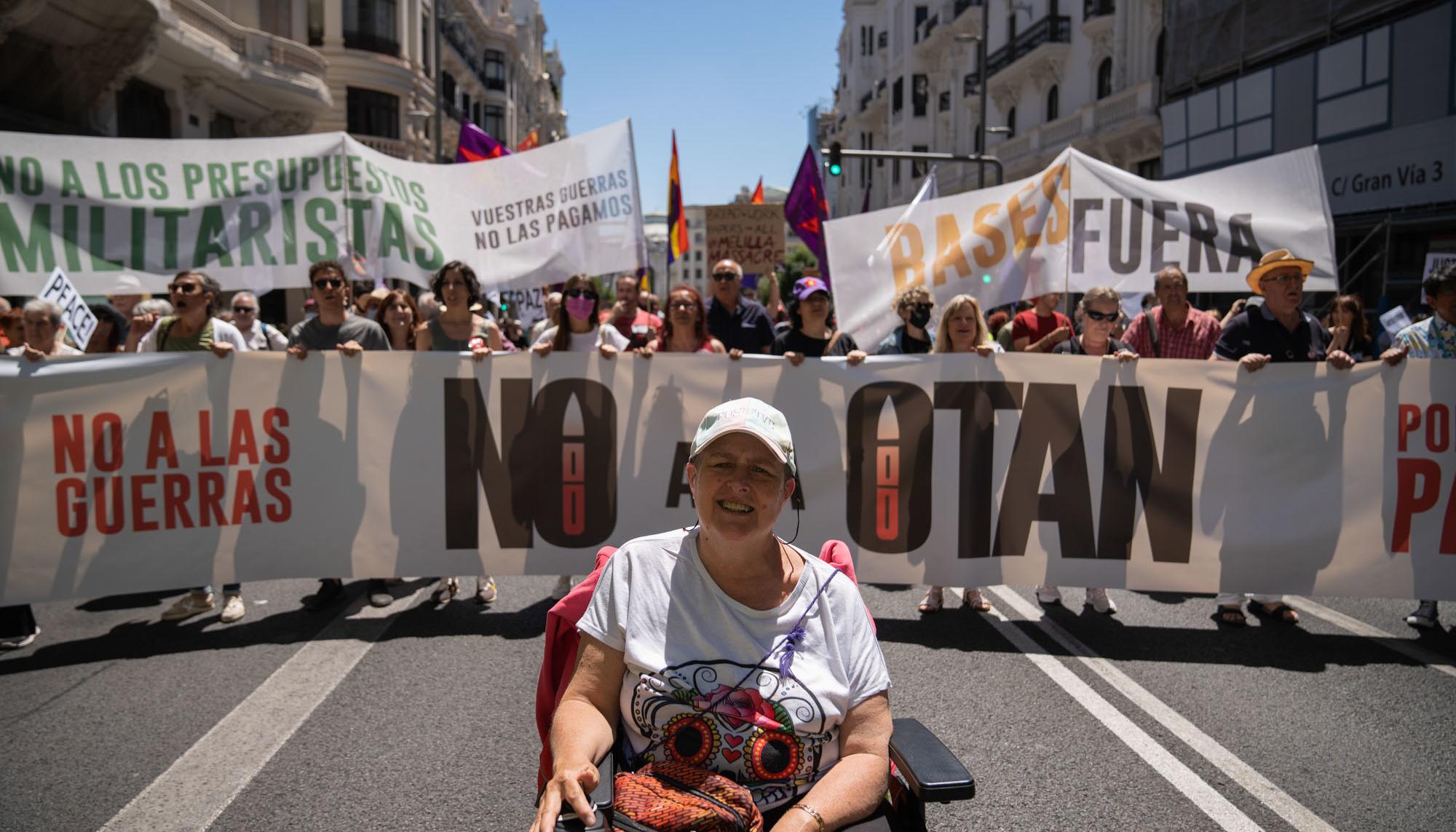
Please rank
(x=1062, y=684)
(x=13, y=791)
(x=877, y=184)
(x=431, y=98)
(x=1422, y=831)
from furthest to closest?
(x=877, y=184) < (x=431, y=98) < (x=1062, y=684) < (x=13, y=791) < (x=1422, y=831)

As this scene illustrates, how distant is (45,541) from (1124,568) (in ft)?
18.6

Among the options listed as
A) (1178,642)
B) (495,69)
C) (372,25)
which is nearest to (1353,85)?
(1178,642)

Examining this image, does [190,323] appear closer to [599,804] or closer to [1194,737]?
[599,804]

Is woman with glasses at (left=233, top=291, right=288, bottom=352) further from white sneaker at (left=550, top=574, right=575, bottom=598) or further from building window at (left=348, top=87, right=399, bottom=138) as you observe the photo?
building window at (left=348, top=87, right=399, bottom=138)

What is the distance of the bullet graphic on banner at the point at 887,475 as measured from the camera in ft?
18.4

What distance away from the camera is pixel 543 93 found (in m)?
87.0

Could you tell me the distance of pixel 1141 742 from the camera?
12.8ft

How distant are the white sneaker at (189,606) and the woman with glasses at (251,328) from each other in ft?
7.80

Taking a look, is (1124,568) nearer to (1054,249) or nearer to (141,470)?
Result: (1054,249)

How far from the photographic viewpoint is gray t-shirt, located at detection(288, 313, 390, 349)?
20.0 ft

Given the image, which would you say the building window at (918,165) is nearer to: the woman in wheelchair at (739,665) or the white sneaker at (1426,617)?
the white sneaker at (1426,617)

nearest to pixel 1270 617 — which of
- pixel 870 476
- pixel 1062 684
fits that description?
pixel 1062 684

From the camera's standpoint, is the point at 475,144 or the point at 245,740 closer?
the point at 245,740

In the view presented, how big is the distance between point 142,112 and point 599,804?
22410 millimetres
